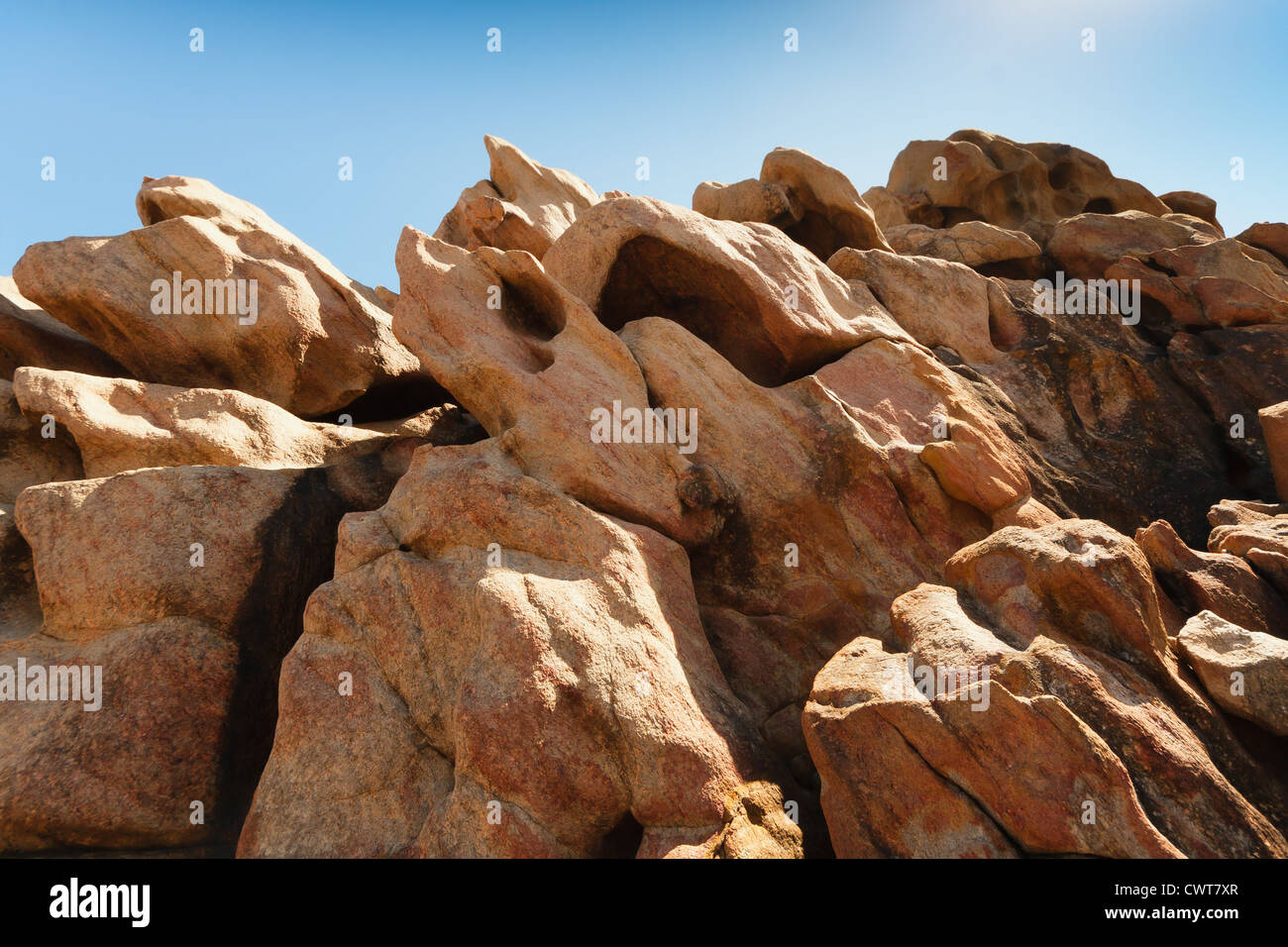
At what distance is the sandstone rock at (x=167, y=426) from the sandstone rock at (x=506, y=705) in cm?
329

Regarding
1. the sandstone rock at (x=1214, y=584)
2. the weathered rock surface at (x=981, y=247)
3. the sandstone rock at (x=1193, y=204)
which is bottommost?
the sandstone rock at (x=1214, y=584)

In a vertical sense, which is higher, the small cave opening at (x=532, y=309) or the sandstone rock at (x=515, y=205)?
the sandstone rock at (x=515, y=205)

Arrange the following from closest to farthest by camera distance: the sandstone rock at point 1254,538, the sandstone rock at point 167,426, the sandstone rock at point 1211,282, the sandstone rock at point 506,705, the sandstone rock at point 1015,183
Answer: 1. the sandstone rock at point 506,705
2. the sandstone rock at point 1254,538
3. the sandstone rock at point 167,426
4. the sandstone rock at point 1211,282
5. the sandstone rock at point 1015,183

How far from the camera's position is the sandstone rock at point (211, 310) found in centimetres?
Result: 1430

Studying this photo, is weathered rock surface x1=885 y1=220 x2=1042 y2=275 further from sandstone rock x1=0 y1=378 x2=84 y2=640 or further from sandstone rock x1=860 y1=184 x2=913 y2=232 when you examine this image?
sandstone rock x1=0 y1=378 x2=84 y2=640

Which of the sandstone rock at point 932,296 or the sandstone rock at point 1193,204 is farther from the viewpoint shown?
the sandstone rock at point 1193,204

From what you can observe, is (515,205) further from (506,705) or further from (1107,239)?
(506,705)

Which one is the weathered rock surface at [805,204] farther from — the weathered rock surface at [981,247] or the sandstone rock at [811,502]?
the sandstone rock at [811,502]

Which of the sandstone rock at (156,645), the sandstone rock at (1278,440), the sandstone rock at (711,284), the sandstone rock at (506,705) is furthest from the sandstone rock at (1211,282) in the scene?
the sandstone rock at (156,645)

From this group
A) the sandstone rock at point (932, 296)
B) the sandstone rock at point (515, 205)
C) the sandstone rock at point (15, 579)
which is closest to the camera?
the sandstone rock at point (15, 579)

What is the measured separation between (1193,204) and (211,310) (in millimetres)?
30220

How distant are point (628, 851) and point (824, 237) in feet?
56.3

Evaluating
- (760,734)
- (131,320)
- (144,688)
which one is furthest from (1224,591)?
(131,320)

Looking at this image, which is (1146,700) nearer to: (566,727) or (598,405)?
(566,727)
